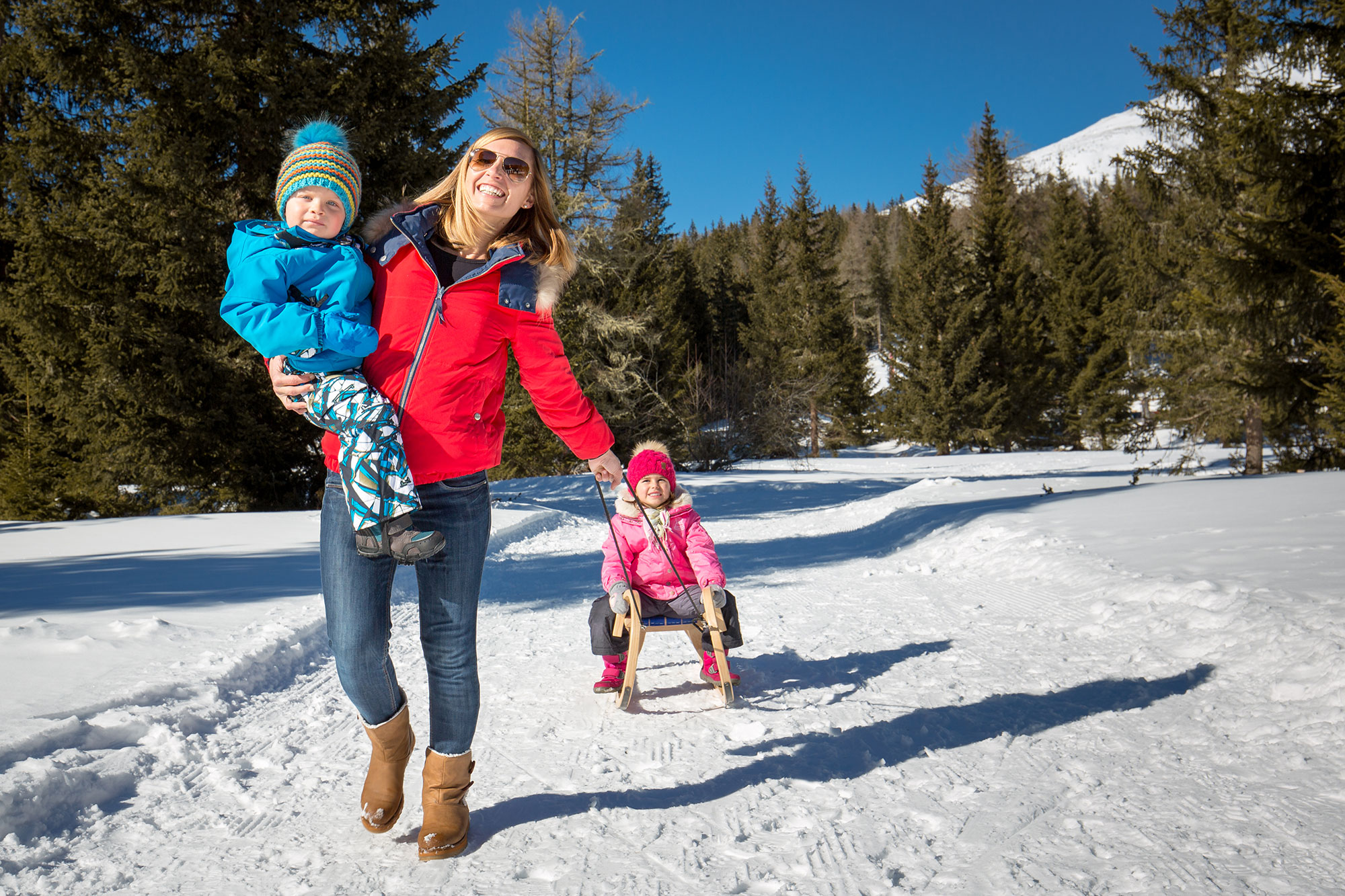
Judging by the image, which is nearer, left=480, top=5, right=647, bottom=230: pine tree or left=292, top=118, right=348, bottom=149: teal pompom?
left=292, top=118, right=348, bottom=149: teal pompom

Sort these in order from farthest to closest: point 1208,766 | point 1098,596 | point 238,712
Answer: point 1098,596, point 238,712, point 1208,766

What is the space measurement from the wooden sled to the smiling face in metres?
2.18

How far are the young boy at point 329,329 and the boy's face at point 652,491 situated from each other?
2237 mm

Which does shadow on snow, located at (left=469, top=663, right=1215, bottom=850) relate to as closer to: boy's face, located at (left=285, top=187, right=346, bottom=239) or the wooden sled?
the wooden sled

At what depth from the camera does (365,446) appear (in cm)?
198

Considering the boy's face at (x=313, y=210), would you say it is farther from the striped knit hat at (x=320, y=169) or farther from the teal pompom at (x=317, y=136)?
the teal pompom at (x=317, y=136)

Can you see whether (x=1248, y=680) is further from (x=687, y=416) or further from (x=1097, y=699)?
(x=687, y=416)

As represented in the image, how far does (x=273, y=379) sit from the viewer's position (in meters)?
2.05

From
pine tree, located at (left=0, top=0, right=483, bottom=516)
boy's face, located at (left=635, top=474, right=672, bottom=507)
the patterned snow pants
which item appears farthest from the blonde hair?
pine tree, located at (left=0, top=0, right=483, bottom=516)

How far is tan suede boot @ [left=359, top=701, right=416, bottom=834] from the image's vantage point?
234cm

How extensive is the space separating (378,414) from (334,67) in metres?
13.3

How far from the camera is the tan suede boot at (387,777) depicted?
234cm

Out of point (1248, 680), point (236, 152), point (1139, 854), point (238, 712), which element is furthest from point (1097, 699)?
point (236, 152)

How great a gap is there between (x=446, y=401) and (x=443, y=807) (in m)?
1.26
